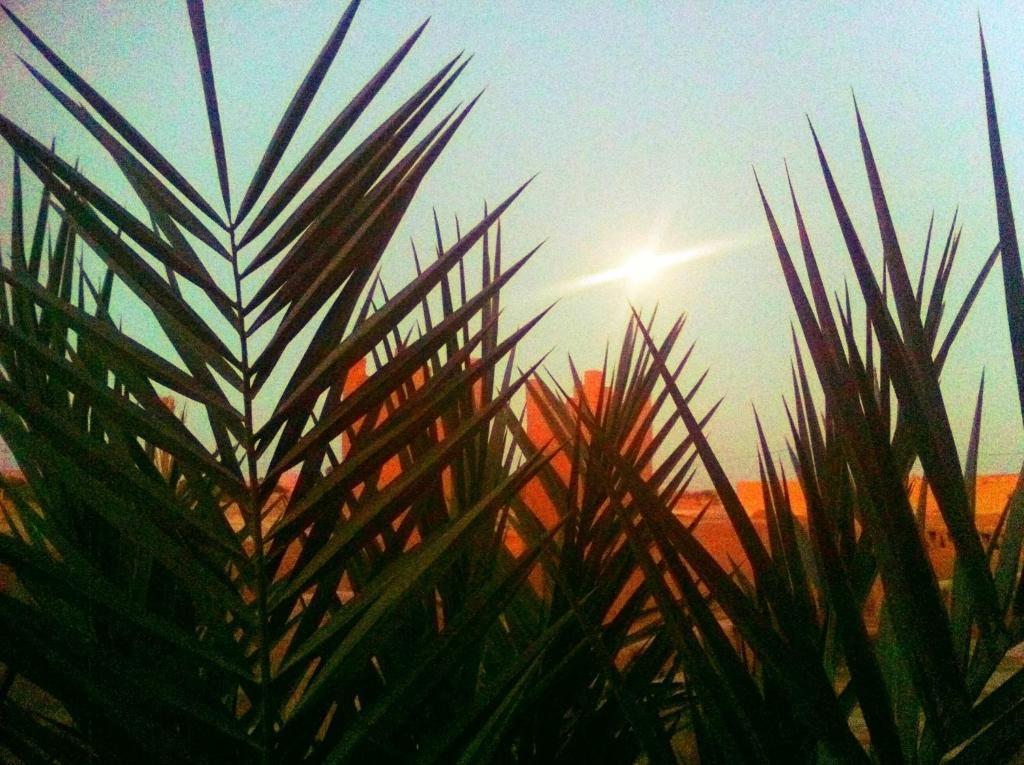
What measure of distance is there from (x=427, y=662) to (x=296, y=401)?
0.30 ft

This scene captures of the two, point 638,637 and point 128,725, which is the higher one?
point 638,637

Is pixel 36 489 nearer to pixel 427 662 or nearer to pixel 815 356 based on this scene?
pixel 427 662

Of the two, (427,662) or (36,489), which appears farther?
(36,489)

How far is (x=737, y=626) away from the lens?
8.1 inches

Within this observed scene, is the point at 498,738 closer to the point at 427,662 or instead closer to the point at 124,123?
the point at 427,662

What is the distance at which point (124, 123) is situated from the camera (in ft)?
0.92

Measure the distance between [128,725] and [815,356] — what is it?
0.21m

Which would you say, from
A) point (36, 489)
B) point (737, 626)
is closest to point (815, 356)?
point (737, 626)

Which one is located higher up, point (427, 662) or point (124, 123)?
point (124, 123)

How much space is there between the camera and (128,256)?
0.27 meters

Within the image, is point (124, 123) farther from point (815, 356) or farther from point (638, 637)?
point (638, 637)

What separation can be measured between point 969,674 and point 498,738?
0.43 ft

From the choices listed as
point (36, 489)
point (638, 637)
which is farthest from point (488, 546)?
point (36, 489)

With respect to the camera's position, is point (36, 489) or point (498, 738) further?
point (36, 489)
